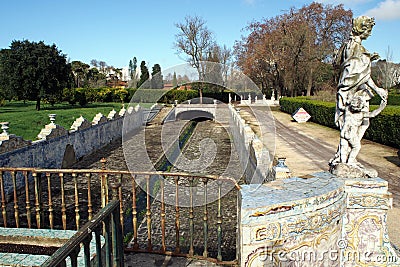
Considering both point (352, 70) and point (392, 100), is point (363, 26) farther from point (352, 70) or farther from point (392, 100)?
point (392, 100)

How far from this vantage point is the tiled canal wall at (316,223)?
8.20 feet

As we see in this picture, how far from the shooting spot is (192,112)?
29969 millimetres

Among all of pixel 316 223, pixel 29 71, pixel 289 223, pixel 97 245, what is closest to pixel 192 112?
pixel 29 71

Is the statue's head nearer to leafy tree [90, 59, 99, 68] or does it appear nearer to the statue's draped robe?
the statue's draped robe

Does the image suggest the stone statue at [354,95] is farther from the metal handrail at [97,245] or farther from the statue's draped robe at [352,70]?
the metal handrail at [97,245]

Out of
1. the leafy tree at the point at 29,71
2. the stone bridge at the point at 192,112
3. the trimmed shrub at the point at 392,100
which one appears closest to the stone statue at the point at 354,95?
the stone bridge at the point at 192,112

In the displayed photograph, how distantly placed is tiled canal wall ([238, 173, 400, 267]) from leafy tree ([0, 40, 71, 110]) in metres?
26.7

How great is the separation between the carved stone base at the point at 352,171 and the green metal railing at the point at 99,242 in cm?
243

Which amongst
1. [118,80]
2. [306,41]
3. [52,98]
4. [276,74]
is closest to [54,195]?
[52,98]

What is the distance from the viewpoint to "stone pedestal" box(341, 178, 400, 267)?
10.9 feet

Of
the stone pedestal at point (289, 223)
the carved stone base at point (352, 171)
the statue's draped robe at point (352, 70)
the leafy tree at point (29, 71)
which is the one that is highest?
the leafy tree at point (29, 71)

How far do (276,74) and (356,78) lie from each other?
33712 mm
